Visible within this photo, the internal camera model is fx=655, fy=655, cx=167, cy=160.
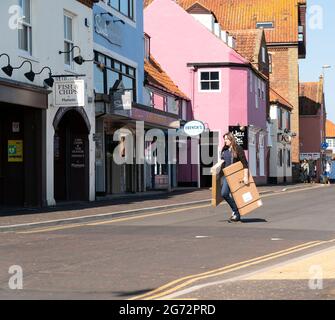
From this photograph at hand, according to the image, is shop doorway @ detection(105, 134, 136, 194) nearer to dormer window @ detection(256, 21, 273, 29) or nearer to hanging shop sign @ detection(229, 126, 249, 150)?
hanging shop sign @ detection(229, 126, 249, 150)

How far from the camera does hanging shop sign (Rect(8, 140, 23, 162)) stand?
60.0 feet

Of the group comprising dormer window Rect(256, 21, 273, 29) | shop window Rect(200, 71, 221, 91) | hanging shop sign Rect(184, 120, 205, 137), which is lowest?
hanging shop sign Rect(184, 120, 205, 137)

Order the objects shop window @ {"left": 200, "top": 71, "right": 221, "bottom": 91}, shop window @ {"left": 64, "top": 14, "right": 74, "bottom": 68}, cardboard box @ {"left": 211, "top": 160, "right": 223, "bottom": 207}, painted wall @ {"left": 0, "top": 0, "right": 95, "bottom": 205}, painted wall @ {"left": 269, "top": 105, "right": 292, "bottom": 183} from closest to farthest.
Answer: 1. cardboard box @ {"left": 211, "top": 160, "right": 223, "bottom": 207}
2. painted wall @ {"left": 0, "top": 0, "right": 95, "bottom": 205}
3. shop window @ {"left": 64, "top": 14, "right": 74, "bottom": 68}
4. shop window @ {"left": 200, "top": 71, "right": 221, "bottom": 91}
5. painted wall @ {"left": 269, "top": 105, "right": 292, "bottom": 183}

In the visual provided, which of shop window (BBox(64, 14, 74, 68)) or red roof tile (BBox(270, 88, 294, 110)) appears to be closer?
shop window (BBox(64, 14, 74, 68))

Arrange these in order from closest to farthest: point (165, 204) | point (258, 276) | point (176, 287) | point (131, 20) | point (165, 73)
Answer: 1. point (176, 287)
2. point (258, 276)
3. point (165, 204)
4. point (131, 20)
5. point (165, 73)

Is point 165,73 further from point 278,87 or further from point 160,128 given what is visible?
point 278,87

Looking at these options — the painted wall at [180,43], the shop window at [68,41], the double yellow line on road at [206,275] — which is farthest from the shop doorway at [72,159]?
the painted wall at [180,43]

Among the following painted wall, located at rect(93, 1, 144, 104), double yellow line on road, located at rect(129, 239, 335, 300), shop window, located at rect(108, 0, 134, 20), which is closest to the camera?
double yellow line on road, located at rect(129, 239, 335, 300)

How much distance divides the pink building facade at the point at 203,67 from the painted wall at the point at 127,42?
1073cm

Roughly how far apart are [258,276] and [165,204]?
12.4 metres

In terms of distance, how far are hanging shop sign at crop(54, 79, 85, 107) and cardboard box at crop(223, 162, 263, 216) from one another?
586 cm

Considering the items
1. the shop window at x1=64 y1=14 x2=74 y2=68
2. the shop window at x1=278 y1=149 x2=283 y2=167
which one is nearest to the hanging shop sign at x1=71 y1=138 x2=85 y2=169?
the shop window at x1=64 y1=14 x2=74 y2=68

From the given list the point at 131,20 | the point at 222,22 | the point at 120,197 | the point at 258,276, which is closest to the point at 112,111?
the point at 120,197

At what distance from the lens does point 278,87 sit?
56469 millimetres
